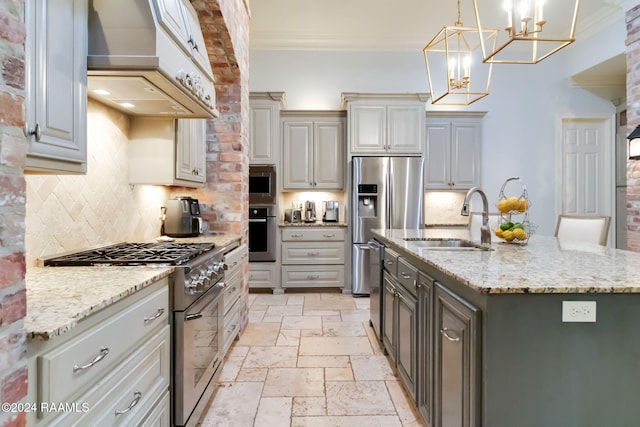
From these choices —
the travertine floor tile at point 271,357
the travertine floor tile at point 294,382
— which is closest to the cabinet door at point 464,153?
the travertine floor tile at point 271,357

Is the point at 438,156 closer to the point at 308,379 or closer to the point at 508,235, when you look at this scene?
the point at 508,235

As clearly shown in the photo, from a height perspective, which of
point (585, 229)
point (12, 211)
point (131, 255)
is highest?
point (12, 211)

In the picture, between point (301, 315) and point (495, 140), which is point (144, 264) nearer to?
point (301, 315)

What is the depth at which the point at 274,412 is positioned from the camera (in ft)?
6.93

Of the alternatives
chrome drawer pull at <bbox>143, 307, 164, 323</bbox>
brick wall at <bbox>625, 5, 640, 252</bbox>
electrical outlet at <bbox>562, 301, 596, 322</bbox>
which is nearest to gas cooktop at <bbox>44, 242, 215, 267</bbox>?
chrome drawer pull at <bbox>143, 307, 164, 323</bbox>

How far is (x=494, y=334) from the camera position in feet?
3.97

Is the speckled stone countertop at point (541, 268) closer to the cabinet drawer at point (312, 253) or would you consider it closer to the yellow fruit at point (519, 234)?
the yellow fruit at point (519, 234)

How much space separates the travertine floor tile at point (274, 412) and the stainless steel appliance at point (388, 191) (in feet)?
8.51

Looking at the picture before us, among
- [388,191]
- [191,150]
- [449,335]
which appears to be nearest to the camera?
[449,335]

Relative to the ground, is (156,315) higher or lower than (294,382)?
higher

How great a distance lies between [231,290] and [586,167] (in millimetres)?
5614

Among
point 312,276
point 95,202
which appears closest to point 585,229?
point 312,276

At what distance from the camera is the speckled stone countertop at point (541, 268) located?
1.21 meters

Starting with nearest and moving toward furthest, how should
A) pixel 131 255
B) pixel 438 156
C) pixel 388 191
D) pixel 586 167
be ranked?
pixel 131 255
pixel 388 191
pixel 438 156
pixel 586 167
